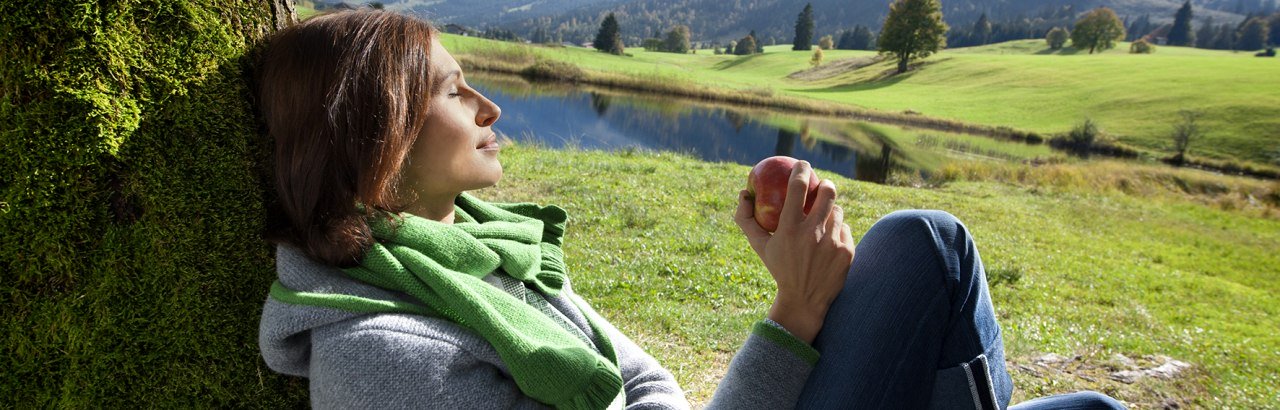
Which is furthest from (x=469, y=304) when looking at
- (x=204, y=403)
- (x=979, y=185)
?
(x=979, y=185)

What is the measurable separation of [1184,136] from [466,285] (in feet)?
126

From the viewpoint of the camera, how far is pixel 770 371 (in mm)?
1512

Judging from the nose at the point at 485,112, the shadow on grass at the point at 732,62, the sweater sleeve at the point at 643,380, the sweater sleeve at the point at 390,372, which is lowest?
the shadow on grass at the point at 732,62

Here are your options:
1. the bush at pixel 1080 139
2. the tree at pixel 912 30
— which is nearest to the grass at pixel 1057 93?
the bush at pixel 1080 139

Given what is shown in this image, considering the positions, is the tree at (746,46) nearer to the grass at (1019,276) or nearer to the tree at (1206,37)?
the tree at (1206,37)

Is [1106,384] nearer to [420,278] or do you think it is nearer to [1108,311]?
[1108,311]

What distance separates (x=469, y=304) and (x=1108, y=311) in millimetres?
6812

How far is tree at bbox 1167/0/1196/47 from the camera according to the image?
338 feet

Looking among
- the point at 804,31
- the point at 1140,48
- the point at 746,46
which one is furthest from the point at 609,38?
the point at 1140,48

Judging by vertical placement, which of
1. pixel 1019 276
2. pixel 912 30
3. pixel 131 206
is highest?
pixel 912 30

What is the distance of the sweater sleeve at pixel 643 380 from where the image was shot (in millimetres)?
1658

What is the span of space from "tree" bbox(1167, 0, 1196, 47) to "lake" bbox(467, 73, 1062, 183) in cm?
9570

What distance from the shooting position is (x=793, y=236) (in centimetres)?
157

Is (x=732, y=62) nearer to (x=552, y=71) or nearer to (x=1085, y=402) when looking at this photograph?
(x=552, y=71)
